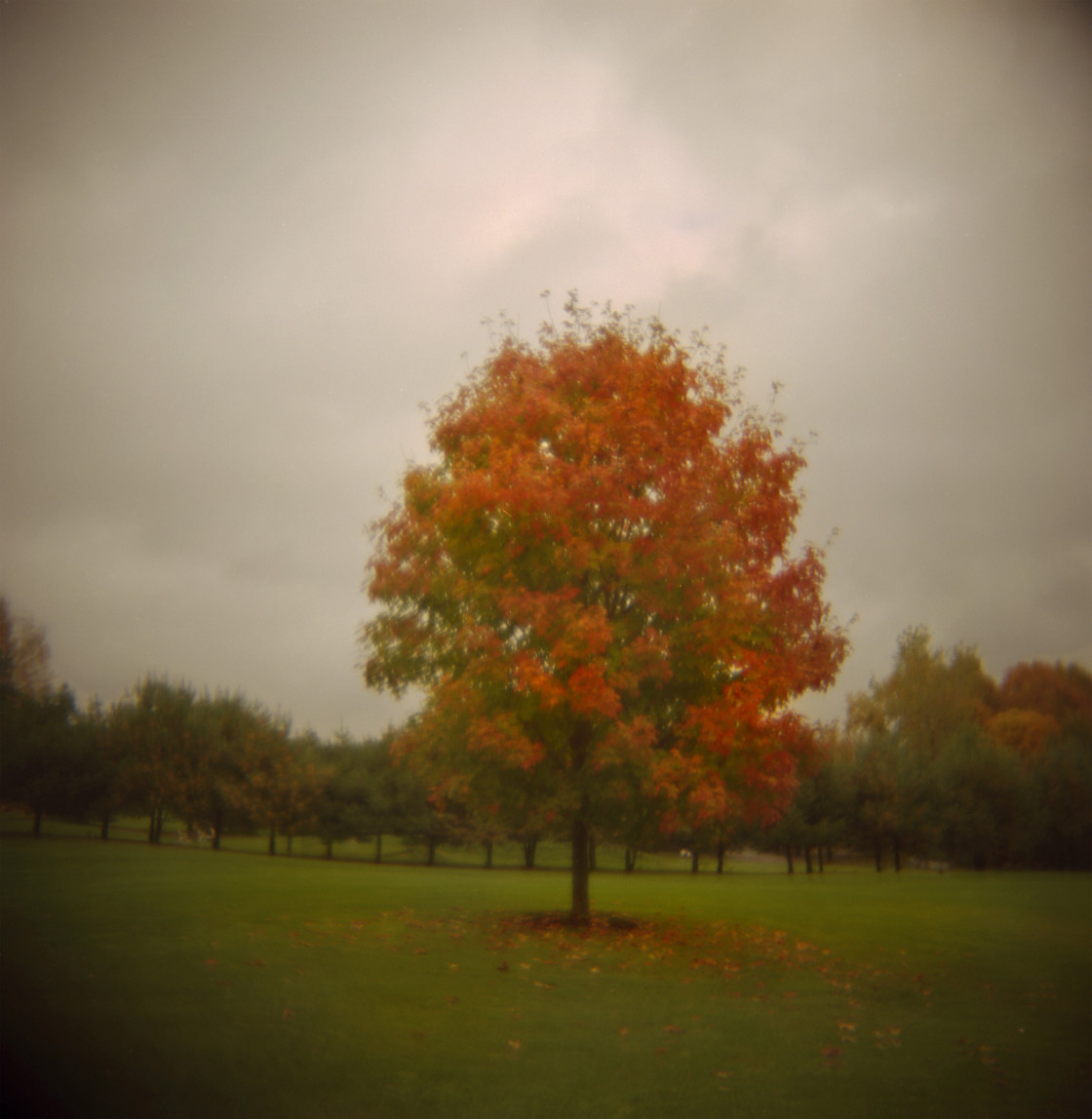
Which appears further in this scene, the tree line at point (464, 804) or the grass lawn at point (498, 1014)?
the tree line at point (464, 804)

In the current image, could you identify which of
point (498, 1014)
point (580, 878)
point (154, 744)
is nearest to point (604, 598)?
point (580, 878)

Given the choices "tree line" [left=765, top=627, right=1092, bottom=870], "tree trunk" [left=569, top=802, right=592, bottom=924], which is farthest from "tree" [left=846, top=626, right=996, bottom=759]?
"tree trunk" [left=569, top=802, right=592, bottom=924]

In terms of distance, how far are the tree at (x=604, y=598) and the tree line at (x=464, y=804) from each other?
8.82 ft

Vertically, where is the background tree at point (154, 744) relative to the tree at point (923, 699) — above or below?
below

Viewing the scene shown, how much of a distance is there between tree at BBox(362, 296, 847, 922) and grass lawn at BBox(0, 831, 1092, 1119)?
283cm

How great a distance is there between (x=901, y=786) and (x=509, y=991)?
137 ft

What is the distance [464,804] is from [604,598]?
891cm

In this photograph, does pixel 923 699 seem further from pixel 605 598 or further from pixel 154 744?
pixel 154 744

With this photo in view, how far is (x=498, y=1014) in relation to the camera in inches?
359

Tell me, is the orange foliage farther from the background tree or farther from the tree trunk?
the background tree

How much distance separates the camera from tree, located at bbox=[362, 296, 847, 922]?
517 inches

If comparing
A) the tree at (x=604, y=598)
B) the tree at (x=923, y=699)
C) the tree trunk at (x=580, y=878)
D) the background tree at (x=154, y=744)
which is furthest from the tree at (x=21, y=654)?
the background tree at (x=154, y=744)

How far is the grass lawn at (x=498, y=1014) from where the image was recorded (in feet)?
21.9

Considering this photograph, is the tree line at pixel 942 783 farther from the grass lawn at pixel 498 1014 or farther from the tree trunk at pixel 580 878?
the tree trunk at pixel 580 878
